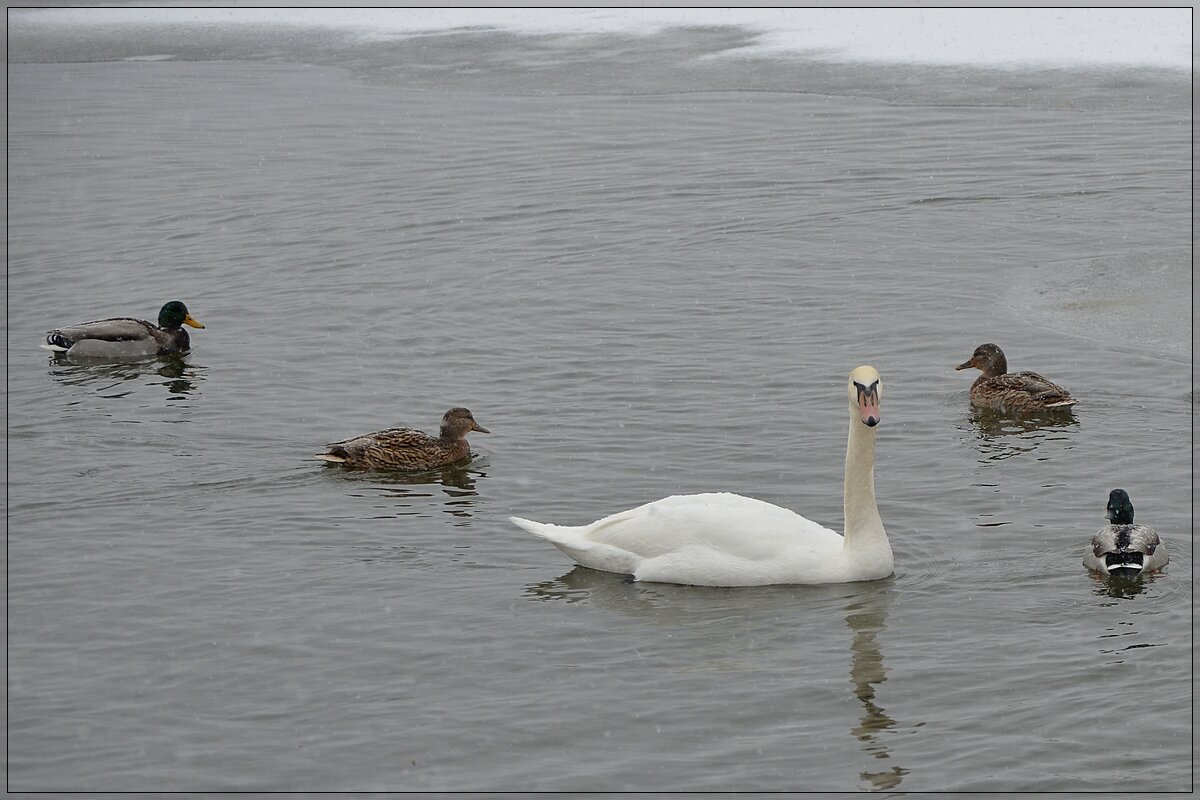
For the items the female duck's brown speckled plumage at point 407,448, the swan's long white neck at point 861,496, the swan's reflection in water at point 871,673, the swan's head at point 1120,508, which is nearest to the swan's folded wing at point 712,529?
the swan's long white neck at point 861,496

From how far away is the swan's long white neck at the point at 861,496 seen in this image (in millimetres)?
8719

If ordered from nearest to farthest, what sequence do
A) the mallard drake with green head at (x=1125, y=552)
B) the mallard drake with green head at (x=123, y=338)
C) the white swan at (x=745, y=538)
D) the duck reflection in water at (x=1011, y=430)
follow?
1. the mallard drake with green head at (x=1125, y=552)
2. the white swan at (x=745, y=538)
3. the duck reflection in water at (x=1011, y=430)
4. the mallard drake with green head at (x=123, y=338)

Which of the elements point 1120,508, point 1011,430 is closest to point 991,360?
point 1011,430

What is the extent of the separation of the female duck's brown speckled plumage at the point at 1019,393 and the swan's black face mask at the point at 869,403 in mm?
2842

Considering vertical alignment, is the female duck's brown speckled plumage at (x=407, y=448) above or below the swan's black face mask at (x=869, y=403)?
below

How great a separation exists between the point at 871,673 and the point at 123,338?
8327 millimetres

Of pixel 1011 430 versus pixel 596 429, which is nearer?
pixel 596 429

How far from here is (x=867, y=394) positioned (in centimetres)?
887

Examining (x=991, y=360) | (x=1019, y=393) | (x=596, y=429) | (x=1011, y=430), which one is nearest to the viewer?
(x=596, y=429)

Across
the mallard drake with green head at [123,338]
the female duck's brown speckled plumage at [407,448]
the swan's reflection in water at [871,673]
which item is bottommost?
the swan's reflection in water at [871,673]

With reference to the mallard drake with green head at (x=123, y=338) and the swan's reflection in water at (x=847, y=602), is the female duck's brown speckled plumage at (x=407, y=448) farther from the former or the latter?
the mallard drake with green head at (x=123, y=338)

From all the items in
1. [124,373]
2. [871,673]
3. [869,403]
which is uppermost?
[124,373]

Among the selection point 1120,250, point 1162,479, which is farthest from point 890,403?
point 1120,250

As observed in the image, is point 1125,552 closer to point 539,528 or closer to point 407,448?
point 539,528
